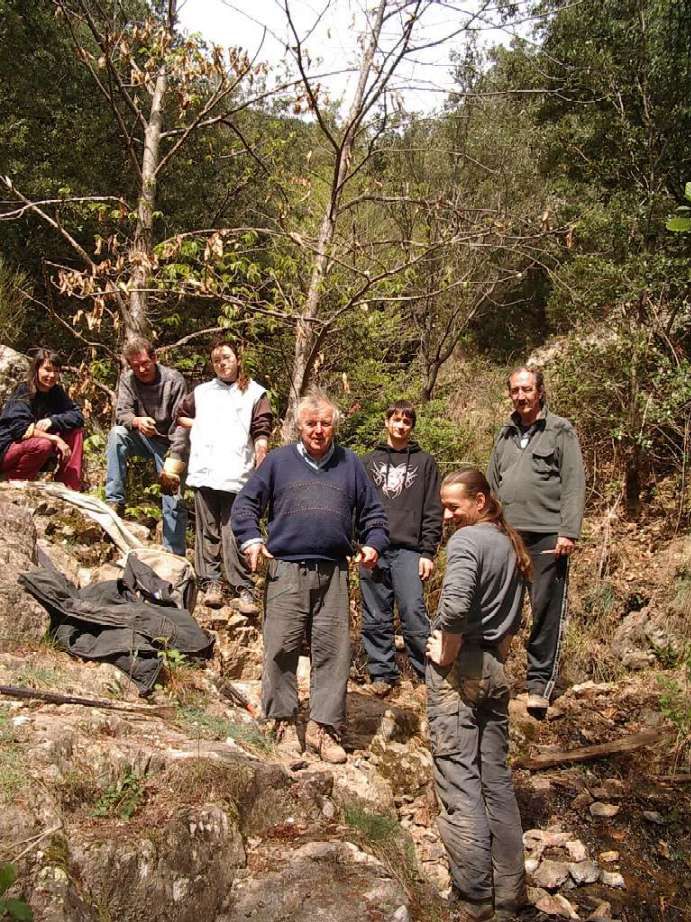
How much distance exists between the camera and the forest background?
6645 mm

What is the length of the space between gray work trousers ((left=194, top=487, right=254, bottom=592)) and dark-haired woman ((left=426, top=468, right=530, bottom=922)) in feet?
8.15

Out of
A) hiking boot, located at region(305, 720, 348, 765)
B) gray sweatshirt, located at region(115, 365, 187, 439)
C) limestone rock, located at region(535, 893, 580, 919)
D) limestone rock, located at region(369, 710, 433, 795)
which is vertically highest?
gray sweatshirt, located at region(115, 365, 187, 439)

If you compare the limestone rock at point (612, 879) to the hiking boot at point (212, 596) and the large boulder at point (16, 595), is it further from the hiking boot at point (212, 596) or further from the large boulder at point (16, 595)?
the large boulder at point (16, 595)

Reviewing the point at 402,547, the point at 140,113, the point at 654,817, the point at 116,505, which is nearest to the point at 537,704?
the point at 654,817

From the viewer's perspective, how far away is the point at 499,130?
11.9 metres

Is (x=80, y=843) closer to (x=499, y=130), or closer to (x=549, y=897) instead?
(x=549, y=897)

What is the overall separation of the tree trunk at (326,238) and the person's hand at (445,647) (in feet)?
9.71

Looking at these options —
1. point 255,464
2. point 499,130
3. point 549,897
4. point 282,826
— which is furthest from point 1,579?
point 499,130

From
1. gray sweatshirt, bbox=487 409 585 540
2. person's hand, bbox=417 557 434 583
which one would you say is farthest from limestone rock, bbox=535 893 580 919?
gray sweatshirt, bbox=487 409 585 540

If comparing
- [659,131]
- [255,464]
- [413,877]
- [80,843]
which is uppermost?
[659,131]

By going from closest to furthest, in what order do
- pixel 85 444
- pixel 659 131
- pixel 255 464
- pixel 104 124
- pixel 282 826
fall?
pixel 282 826 < pixel 255 464 < pixel 85 444 < pixel 659 131 < pixel 104 124

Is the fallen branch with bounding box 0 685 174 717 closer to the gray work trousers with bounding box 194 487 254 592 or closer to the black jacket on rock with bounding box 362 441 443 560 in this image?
the gray work trousers with bounding box 194 487 254 592

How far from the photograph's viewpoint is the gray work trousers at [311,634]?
392 cm

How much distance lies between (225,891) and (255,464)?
3.15 m
